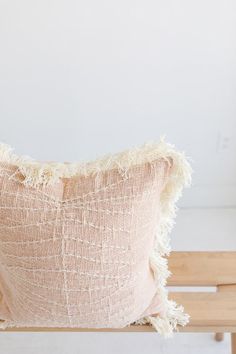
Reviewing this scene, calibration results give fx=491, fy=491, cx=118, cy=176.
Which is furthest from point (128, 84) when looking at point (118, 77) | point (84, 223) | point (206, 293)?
point (84, 223)

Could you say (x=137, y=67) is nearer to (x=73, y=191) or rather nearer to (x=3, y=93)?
(x=3, y=93)

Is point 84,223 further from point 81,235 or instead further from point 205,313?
point 205,313

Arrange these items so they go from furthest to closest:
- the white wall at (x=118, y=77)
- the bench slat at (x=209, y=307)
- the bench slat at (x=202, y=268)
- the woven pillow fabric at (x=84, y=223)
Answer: the white wall at (x=118, y=77), the bench slat at (x=202, y=268), the bench slat at (x=209, y=307), the woven pillow fabric at (x=84, y=223)

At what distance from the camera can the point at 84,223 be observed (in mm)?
860

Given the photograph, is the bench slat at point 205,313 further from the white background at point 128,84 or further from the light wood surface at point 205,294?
the white background at point 128,84

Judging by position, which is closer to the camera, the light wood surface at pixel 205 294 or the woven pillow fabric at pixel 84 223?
the woven pillow fabric at pixel 84 223

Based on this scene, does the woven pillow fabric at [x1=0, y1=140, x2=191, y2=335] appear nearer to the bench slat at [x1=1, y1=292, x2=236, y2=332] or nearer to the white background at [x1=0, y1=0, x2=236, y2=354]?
the bench slat at [x1=1, y1=292, x2=236, y2=332]

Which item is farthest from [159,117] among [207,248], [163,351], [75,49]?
[163,351]

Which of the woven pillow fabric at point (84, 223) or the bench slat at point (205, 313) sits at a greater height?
the woven pillow fabric at point (84, 223)

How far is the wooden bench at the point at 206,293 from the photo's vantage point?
3.61 feet

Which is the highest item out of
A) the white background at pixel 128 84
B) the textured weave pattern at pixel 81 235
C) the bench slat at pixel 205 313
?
the white background at pixel 128 84

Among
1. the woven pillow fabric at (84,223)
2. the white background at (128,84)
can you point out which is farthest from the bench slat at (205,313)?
the white background at (128,84)

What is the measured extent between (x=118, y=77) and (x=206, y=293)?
3.70 feet

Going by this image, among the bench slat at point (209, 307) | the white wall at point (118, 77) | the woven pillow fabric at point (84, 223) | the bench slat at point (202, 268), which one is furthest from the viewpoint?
the white wall at point (118, 77)
